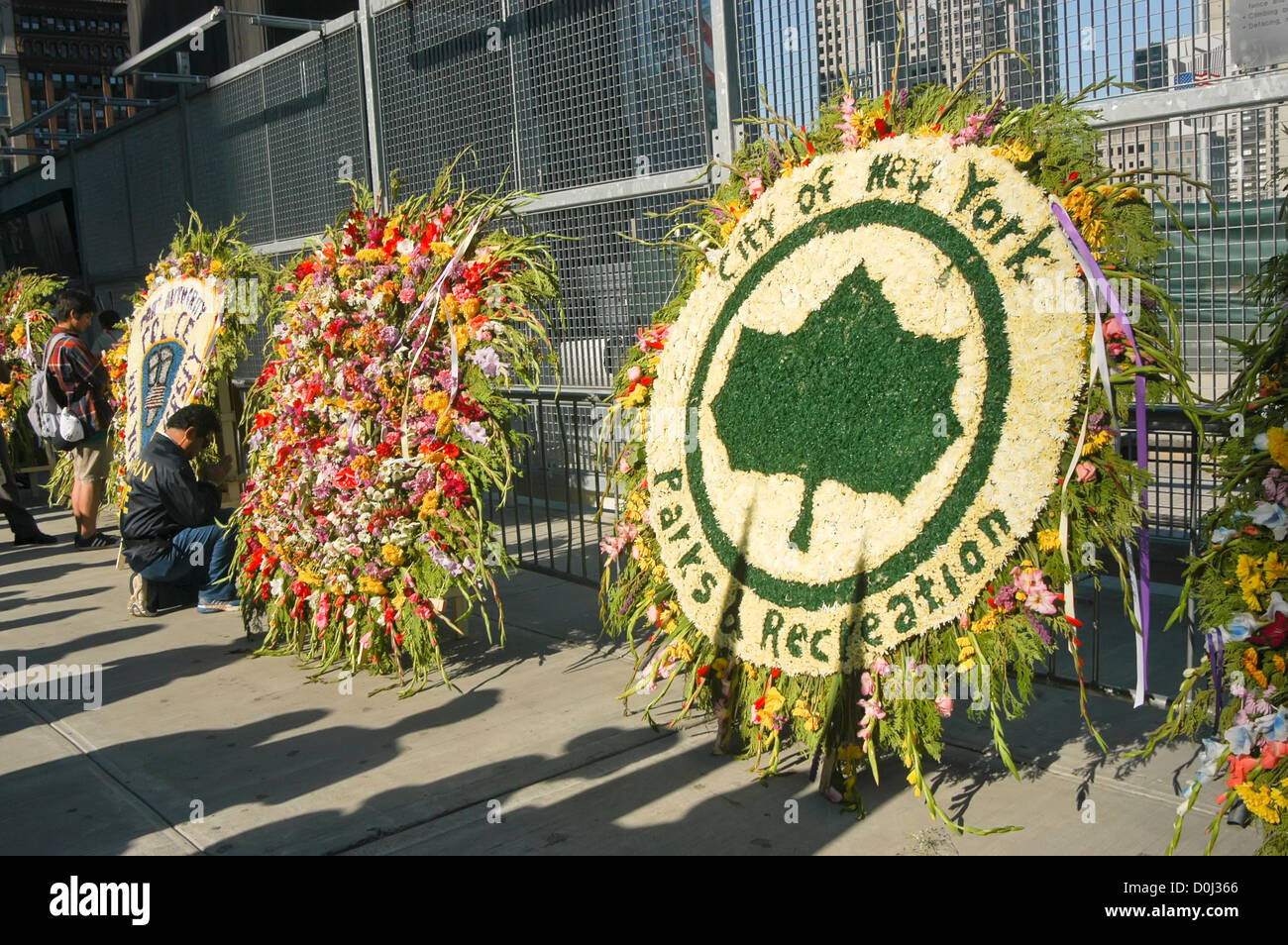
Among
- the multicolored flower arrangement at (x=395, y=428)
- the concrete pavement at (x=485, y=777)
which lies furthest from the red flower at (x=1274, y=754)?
the multicolored flower arrangement at (x=395, y=428)

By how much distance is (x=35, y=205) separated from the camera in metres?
18.7

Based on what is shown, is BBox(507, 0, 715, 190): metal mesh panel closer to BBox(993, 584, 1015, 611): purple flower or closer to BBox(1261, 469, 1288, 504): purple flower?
BBox(993, 584, 1015, 611): purple flower

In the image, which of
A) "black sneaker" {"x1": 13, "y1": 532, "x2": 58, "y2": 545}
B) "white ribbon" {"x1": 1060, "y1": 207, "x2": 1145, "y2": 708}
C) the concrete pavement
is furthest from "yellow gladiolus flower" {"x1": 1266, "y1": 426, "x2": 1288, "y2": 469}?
"black sneaker" {"x1": 13, "y1": 532, "x2": 58, "y2": 545}

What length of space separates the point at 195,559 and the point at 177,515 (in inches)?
11.3

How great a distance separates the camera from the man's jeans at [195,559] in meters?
6.76

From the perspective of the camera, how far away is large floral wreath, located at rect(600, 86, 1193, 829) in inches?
139

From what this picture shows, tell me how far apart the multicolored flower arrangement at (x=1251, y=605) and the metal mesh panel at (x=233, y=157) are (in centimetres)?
964

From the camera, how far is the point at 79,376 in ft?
30.2

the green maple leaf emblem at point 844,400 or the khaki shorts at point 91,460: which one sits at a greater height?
the green maple leaf emblem at point 844,400

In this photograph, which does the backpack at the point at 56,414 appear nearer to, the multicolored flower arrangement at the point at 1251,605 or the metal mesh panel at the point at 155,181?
the metal mesh panel at the point at 155,181

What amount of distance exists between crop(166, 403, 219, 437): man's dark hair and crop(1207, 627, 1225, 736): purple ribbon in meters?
5.53

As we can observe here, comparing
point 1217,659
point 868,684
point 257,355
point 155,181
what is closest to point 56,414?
point 257,355
